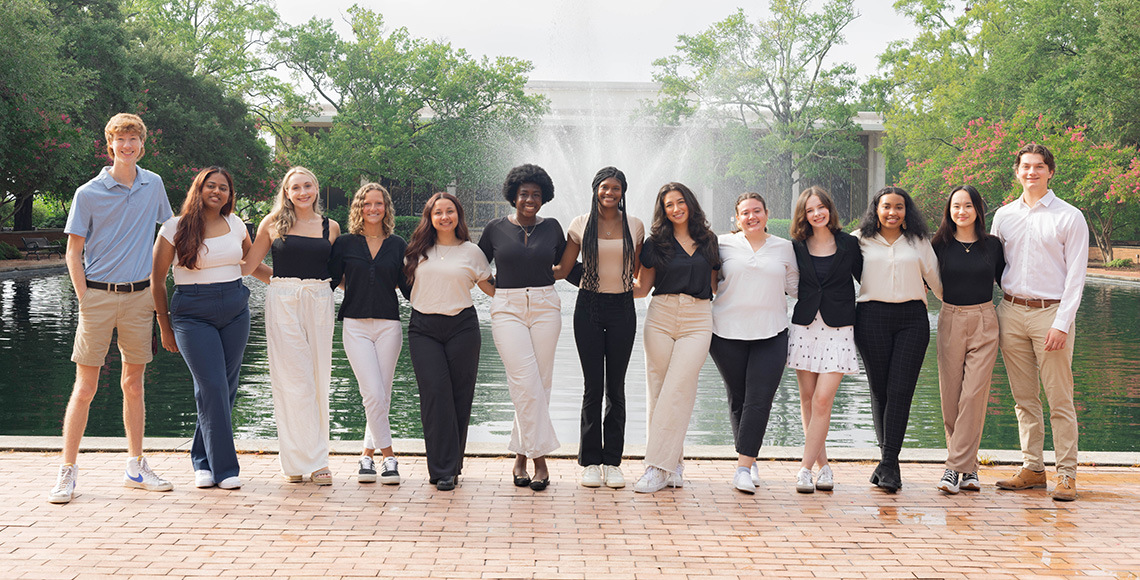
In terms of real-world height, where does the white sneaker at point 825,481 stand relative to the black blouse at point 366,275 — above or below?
below

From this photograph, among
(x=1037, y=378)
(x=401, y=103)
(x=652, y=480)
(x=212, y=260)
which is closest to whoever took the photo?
(x=212, y=260)

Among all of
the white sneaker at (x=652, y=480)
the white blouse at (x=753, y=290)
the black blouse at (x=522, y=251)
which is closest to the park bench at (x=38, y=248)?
the black blouse at (x=522, y=251)

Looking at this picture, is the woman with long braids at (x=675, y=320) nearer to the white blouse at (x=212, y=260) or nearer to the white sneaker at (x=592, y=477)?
the white sneaker at (x=592, y=477)

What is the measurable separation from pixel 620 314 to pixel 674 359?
1.42 ft

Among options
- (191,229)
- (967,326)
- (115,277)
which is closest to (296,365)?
(191,229)

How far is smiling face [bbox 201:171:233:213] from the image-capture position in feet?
17.7

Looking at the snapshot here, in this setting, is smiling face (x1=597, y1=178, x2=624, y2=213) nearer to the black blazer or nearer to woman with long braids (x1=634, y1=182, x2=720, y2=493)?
woman with long braids (x1=634, y1=182, x2=720, y2=493)

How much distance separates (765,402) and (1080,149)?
2982cm

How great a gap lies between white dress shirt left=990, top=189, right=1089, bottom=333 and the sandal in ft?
14.4

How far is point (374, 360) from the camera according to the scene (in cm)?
562

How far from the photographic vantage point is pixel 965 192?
18.5 ft

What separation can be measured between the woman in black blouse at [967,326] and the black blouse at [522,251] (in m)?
2.41

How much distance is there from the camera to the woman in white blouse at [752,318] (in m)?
5.52

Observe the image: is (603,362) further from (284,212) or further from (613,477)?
(284,212)
